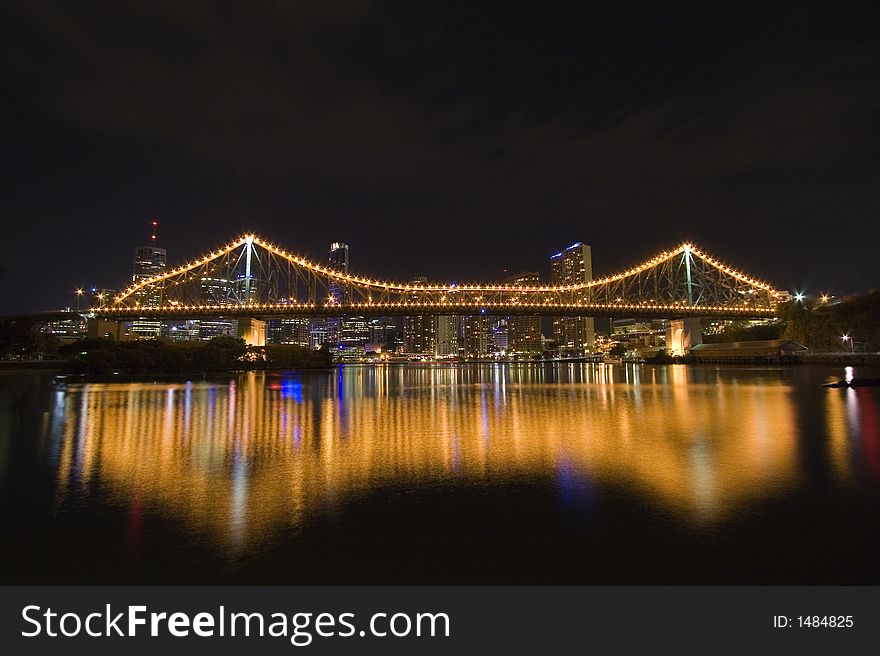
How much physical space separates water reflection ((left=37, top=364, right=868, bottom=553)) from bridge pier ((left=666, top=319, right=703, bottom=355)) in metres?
65.3

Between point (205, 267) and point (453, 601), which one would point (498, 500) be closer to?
point (453, 601)

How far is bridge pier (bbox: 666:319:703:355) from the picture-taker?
8212 centimetres

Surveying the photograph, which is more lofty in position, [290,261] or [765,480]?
[290,261]

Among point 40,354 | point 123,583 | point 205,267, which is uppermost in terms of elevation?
point 205,267

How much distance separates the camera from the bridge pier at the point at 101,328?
65450 millimetres

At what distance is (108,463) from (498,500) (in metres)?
7.86

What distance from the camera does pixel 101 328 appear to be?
66688mm

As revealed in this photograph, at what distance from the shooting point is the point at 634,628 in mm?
4492

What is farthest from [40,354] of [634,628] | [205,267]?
[634,628]

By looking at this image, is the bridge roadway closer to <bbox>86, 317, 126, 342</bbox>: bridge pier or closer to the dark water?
<bbox>86, 317, 126, 342</bbox>: bridge pier

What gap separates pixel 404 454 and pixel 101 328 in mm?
69557

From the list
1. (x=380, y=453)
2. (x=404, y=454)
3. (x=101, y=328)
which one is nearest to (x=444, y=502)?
(x=404, y=454)

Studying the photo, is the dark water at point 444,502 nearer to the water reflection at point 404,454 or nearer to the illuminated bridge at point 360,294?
the water reflection at point 404,454

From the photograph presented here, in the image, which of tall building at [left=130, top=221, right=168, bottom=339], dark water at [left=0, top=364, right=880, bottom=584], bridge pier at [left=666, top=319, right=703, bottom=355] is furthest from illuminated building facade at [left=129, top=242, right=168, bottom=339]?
dark water at [left=0, top=364, right=880, bottom=584]
